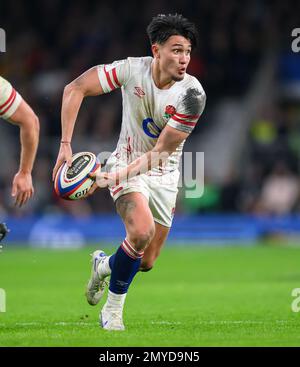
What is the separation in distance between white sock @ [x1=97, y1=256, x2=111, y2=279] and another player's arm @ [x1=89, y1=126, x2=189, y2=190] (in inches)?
32.6

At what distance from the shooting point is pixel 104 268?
27.3ft

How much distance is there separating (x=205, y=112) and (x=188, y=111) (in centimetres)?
1447

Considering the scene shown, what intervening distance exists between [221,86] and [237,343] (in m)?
15.9

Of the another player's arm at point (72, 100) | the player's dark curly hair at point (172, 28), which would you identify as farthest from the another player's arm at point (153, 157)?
the player's dark curly hair at point (172, 28)

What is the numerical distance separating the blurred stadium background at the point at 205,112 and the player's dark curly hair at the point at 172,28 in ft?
37.2

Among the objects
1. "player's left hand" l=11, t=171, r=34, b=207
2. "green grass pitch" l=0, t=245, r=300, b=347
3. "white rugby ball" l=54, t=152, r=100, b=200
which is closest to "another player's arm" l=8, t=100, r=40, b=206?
"player's left hand" l=11, t=171, r=34, b=207

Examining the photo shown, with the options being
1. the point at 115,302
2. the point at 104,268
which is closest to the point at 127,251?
the point at 115,302

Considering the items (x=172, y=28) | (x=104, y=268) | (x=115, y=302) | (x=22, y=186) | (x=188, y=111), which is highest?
(x=172, y=28)

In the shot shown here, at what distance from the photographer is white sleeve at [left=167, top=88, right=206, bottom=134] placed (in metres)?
7.79

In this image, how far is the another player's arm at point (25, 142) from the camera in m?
6.67

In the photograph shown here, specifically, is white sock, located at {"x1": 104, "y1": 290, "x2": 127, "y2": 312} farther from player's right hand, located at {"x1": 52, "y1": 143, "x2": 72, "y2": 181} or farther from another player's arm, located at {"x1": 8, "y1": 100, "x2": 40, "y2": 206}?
another player's arm, located at {"x1": 8, "y1": 100, "x2": 40, "y2": 206}

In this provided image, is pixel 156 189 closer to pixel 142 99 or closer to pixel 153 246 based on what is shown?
pixel 153 246
